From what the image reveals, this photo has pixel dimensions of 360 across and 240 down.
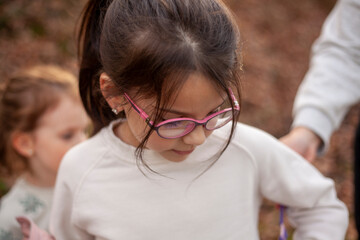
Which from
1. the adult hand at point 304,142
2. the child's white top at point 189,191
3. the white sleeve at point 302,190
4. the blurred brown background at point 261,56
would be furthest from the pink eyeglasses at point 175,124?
the blurred brown background at point 261,56

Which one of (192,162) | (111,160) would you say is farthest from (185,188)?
(111,160)

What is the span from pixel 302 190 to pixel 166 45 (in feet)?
3.13

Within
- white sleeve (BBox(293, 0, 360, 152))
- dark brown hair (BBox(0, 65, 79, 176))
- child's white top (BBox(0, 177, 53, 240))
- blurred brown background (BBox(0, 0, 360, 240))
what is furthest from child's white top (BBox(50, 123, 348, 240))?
blurred brown background (BBox(0, 0, 360, 240))

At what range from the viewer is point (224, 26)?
4.37 feet

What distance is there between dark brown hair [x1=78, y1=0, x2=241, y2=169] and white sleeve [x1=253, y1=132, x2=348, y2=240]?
1.63 feet

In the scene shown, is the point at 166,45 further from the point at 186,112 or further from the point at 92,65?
the point at 92,65

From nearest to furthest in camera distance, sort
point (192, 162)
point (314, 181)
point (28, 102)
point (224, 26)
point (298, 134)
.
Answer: point (224, 26) → point (192, 162) → point (314, 181) → point (298, 134) → point (28, 102)

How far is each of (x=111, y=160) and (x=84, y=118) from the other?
1409 mm

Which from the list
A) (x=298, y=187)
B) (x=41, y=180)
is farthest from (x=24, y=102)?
(x=298, y=187)

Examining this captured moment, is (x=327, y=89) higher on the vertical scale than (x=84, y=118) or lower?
higher

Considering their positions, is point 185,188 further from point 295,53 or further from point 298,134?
point 295,53

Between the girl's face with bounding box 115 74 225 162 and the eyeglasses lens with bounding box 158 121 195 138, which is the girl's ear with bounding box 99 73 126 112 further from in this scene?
the eyeglasses lens with bounding box 158 121 195 138

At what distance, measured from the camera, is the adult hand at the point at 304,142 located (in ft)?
7.22

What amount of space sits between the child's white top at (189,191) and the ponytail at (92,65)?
0.10 meters
